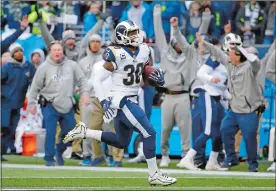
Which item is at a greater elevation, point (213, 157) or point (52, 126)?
point (52, 126)

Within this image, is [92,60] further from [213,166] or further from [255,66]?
[255,66]

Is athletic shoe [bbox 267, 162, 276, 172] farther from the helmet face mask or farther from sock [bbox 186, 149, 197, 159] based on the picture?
the helmet face mask

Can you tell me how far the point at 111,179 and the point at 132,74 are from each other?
191 cm

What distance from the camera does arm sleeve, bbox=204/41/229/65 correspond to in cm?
1536

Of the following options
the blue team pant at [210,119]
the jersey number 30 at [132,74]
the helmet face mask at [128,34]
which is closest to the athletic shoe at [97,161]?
the blue team pant at [210,119]

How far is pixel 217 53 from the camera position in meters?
15.4

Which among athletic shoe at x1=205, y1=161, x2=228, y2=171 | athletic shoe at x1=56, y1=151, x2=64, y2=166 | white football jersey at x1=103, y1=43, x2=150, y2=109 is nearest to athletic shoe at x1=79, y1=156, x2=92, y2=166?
athletic shoe at x1=56, y1=151, x2=64, y2=166

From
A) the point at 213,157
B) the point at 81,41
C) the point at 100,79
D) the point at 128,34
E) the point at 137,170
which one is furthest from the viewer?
the point at 81,41

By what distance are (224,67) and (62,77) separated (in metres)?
2.34

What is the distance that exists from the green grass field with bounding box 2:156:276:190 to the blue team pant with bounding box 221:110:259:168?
1.17ft

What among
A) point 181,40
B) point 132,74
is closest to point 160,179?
point 132,74

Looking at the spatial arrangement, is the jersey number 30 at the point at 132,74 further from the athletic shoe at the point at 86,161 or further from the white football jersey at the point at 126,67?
the athletic shoe at the point at 86,161

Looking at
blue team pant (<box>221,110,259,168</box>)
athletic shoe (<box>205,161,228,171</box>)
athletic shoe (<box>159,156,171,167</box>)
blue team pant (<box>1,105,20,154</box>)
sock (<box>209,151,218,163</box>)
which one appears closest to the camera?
blue team pant (<box>221,110,259,168</box>)

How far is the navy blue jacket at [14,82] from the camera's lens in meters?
16.6
